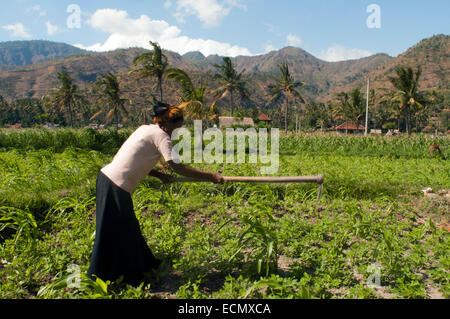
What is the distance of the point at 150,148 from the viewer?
7.30 ft

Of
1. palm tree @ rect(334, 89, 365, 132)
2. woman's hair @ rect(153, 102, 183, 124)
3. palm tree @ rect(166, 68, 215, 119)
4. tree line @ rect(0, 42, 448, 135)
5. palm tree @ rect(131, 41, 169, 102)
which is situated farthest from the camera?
palm tree @ rect(334, 89, 365, 132)

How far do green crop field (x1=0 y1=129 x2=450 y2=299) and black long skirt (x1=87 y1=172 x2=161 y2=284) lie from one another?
110mm

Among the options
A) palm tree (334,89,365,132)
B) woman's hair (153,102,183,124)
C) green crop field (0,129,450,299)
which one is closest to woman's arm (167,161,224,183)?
woman's hair (153,102,183,124)

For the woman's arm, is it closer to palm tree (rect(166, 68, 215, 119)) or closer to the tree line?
the tree line

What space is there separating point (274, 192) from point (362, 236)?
6.11 ft

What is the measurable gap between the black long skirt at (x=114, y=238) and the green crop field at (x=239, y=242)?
0.11 metres

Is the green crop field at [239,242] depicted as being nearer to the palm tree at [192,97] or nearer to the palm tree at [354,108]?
the palm tree at [192,97]

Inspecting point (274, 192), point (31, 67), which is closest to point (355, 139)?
point (274, 192)

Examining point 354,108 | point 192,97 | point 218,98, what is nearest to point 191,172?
point 192,97

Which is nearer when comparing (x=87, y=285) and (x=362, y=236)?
(x=87, y=285)

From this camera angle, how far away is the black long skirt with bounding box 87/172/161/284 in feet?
7.17

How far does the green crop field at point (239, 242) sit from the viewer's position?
2.18 metres

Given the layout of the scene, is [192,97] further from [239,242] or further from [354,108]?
[354,108]
